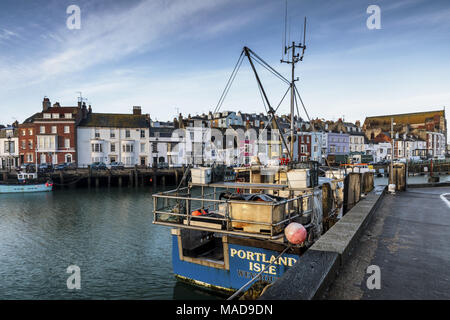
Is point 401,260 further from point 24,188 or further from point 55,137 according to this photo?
point 55,137

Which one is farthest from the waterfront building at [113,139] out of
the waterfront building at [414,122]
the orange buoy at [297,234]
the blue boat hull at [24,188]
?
the waterfront building at [414,122]

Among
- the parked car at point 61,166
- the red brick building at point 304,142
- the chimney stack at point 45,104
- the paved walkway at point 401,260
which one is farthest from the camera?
the red brick building at point 304,142

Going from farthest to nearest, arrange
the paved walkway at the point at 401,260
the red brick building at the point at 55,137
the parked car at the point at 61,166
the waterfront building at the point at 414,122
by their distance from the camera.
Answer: the waterfront building at the point at 414,122, the red brick building at the point at 55,137, the parked car at the point at 61,166, the paved walkway at the point at 401,260

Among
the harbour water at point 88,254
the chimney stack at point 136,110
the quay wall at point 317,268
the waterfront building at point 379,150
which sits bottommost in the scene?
the harbour water at point 88,254

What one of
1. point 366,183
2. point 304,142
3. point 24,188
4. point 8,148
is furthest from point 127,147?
point 366,183

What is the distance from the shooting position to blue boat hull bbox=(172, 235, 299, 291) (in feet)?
27.6

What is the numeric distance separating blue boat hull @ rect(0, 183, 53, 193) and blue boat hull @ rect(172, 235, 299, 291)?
40.4 m

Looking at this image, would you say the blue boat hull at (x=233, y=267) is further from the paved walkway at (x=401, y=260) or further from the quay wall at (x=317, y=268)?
the paved walkway at (x=401, y=260)

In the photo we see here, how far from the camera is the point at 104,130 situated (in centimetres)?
6134

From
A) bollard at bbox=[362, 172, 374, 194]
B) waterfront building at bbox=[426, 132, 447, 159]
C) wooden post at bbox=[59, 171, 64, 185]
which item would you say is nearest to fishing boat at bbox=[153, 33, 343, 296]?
bollard at bbox=[362, 172, 374, 194]

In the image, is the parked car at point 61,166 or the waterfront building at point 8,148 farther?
the waterfront building at point 8,148

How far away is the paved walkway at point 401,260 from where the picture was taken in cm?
515

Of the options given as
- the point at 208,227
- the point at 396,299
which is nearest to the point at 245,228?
the point at 208,227

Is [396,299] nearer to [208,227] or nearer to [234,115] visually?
[208,227]
